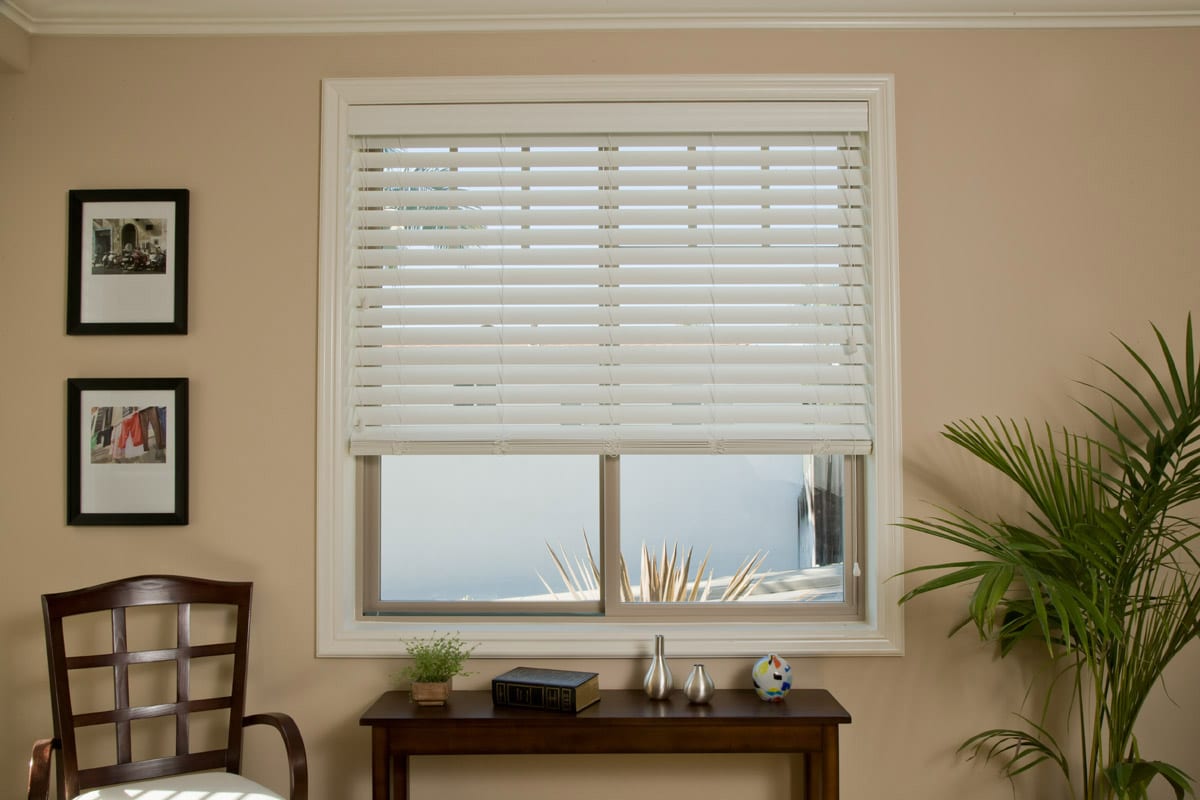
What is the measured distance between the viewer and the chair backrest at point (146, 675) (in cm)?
225

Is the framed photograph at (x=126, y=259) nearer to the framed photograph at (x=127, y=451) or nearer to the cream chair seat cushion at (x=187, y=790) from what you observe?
the framed photograph at (x=127, y=451)

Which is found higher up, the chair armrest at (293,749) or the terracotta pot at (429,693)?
the terracotta pot at (429,693)

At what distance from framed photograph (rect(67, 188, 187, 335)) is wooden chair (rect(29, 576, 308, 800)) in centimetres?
83

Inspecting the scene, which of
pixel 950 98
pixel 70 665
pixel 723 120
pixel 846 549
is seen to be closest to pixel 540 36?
pixel 723 120

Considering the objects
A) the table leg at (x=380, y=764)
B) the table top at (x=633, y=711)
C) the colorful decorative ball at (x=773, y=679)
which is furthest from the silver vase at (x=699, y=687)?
the table leg at (x=380, y=764)

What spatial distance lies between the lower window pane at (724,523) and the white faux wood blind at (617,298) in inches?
6.8

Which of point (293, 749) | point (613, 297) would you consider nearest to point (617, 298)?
point (613, 297)

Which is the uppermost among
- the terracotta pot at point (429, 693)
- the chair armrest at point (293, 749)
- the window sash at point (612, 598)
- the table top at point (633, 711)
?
the window sash at point (612, 598)

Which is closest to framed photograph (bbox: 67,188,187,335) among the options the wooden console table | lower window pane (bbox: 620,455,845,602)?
the wooden console table

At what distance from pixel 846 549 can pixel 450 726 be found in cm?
135

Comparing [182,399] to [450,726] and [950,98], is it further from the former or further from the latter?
[950,98]

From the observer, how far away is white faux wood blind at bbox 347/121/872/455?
259 centimetres

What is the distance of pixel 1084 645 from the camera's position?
2127mm

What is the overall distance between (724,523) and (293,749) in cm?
144
